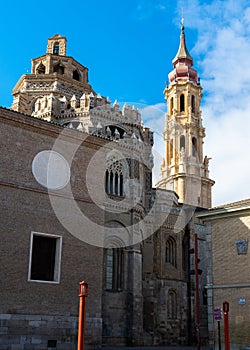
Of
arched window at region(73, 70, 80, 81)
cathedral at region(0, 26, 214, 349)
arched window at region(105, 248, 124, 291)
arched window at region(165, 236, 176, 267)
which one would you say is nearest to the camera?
cathedral at region(0, 26, 214, 349)

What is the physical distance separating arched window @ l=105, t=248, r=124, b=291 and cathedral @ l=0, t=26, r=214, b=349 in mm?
63

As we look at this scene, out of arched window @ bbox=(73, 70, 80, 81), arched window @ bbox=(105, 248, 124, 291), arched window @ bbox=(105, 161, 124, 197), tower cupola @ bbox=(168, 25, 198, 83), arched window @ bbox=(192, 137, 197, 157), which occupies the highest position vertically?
tower cupola @ bbox=(168, 25, 198, 83)

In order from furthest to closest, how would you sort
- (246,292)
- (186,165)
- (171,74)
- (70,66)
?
(171,74)
(186,165)
(70,66)
(246,292)

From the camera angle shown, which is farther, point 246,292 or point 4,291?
point 246,292

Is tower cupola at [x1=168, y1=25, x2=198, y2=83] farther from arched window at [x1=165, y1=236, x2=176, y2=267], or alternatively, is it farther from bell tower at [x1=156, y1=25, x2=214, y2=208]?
arched window at [x1=165, y1=236, x2=176, y2=267]

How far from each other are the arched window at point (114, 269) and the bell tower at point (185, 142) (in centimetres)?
2538

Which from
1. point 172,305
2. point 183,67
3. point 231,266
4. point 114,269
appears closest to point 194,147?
point 183,67

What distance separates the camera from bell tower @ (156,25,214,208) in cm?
5903

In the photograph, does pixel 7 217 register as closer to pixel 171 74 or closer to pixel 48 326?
pixel 48 326

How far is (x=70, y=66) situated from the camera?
46812mm

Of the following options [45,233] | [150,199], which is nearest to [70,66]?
[150,199]

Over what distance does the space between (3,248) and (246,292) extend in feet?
35.4

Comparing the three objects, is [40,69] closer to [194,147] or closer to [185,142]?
[185,142]

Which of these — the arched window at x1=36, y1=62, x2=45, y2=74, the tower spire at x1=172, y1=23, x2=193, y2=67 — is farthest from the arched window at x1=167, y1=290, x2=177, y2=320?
the tower spire at x1=172, y1=23, x2=193, y2=67
